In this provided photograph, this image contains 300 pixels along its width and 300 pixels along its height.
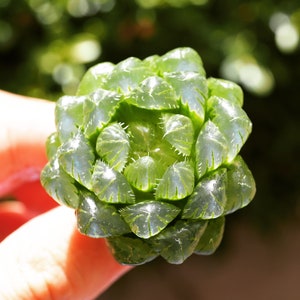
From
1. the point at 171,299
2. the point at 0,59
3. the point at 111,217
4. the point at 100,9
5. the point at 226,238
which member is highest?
the point at 111,217

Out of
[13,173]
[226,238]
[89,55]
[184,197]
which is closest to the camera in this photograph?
[184,197]

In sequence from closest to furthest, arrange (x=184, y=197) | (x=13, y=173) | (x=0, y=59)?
(x=184, y=197)
(x=13, y=173)
(x=0, y=59)

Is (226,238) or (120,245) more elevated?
(120,245)

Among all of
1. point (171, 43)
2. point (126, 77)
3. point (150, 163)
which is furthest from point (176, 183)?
point (171, 43)

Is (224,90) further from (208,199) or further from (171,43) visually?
(171,43)

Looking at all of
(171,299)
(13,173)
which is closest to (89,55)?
(13,173)

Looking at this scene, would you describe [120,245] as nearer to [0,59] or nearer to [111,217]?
[111,217]
